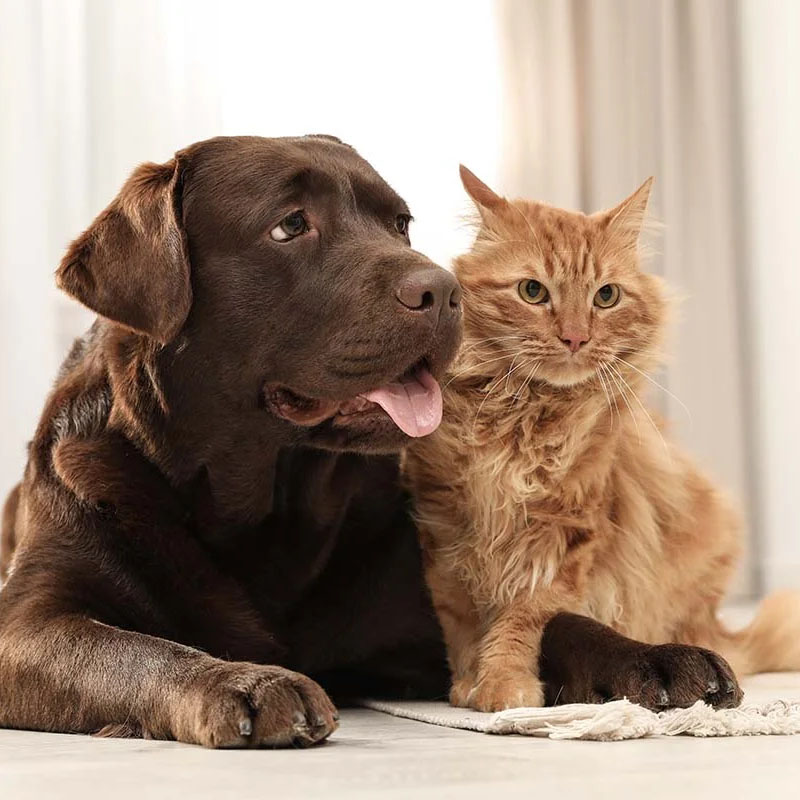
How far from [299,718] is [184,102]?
8.92 ft

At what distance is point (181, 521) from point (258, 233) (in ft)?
1.35

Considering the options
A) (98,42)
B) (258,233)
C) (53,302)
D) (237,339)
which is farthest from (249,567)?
(98,42)

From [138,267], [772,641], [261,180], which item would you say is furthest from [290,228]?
[772,641]

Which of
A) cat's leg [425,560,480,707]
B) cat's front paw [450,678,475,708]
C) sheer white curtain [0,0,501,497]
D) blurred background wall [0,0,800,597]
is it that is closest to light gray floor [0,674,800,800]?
cat's front paw [450,678,475,708]

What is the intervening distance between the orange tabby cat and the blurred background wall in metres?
1.81

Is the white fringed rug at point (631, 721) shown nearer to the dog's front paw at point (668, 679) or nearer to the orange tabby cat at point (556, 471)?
the dog's front paw at point (668, 679)

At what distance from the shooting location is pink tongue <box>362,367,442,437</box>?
1.62 metres

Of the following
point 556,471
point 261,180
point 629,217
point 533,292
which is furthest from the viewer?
point 629,217

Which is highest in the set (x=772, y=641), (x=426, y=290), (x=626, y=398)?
(x=426, y=290)

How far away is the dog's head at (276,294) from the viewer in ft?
5.12

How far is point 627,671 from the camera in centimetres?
157

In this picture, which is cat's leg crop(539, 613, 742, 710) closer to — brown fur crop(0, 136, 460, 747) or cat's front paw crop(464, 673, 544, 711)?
cat's front paw crop(464, 673, 544, 711)

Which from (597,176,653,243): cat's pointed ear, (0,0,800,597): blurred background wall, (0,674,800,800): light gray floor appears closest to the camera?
(0,674,800,800): light gray floor

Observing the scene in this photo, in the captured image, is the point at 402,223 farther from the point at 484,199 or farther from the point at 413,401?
the point at 413,401
